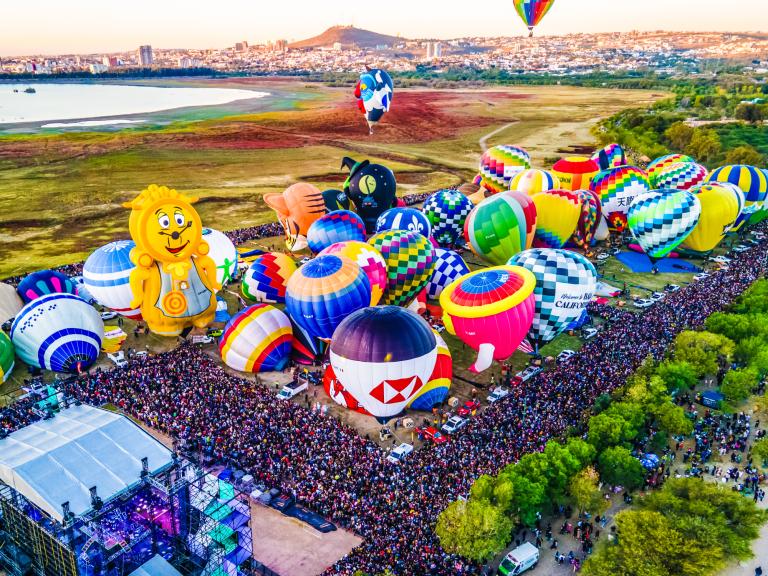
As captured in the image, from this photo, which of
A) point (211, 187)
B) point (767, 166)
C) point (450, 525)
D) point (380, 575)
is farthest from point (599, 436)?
point (767, 166)

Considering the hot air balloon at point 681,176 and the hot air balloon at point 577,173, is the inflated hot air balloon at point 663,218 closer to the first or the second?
the hot air balloon at point 681,176

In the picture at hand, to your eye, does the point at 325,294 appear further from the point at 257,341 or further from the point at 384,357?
the point at 384,357

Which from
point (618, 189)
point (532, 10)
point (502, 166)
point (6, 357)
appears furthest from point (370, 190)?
point (532, 10)

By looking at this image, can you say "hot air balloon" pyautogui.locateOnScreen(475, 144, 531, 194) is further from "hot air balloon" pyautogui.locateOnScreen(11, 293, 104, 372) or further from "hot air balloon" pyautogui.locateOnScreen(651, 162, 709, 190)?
"hot air balloon" pyautogui.locateOnScreen(11, 293, 104, 372)

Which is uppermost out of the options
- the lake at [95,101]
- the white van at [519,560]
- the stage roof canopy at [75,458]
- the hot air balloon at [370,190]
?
the lake at [95,101]

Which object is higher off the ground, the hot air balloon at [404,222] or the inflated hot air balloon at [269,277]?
the hot air balloon at [404,222]

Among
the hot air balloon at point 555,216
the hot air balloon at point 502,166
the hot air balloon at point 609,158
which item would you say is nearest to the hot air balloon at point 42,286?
the hot air balloon at point 555,216

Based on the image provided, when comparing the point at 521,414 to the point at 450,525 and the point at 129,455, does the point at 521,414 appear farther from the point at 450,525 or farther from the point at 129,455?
the point at 129,455
